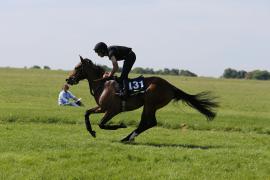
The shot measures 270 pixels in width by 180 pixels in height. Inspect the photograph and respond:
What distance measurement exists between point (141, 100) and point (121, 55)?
1.27 meters

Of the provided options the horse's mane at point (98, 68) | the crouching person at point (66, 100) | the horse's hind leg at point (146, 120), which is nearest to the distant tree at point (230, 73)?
the crouching person at point (66, 100)

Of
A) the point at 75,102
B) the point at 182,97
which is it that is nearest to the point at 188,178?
the point at 182,97

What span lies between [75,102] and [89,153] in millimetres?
14926

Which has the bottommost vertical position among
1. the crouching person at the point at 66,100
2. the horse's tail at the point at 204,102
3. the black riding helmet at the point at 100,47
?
the crouching person at the point at 66,100

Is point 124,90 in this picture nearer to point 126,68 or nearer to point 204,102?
point 126,68

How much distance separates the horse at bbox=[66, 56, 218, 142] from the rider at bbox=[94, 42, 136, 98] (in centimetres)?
27

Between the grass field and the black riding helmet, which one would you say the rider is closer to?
the black riding helmet

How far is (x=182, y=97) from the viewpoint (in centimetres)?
1452

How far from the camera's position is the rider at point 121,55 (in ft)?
45.9

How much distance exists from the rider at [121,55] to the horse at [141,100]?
27 cm

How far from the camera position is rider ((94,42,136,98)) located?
14.0 metres

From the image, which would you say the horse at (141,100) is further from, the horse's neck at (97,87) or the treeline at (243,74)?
the treeline at (243,74)

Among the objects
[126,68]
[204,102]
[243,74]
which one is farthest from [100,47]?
[243,74]

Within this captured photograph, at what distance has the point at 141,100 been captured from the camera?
14320 mm
